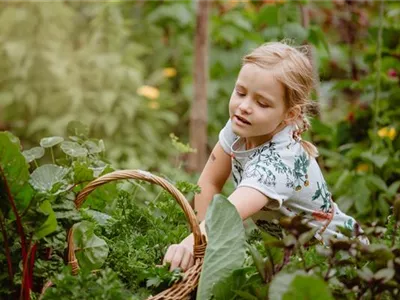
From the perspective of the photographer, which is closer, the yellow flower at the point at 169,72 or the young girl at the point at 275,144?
the young girl at the point at 275,144

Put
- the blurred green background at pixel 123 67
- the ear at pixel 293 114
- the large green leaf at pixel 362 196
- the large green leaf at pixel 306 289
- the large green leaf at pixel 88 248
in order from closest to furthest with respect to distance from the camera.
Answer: the large green leaf at pixel 306 289
the large green leaf at pixel 88 248
the ear at pixel 293 114
the large green leaf at pixel 362 196
the blurred green background at pixel 123 67

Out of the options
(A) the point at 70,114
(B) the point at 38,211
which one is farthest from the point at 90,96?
(B) the point at 38,211

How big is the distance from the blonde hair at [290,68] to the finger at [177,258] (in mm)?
508

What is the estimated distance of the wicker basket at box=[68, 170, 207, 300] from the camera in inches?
56.2

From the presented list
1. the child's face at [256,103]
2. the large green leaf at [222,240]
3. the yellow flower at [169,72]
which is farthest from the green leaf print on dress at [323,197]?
the yellow flower at [169,72]

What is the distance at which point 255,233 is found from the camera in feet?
5.73

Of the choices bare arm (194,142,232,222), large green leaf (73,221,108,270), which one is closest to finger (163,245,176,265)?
large green leaf (73,221,108,270)

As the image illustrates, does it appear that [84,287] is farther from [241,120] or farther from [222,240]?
[241,120]

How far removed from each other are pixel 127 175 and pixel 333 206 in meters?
0.69

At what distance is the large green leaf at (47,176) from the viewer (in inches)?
62.8

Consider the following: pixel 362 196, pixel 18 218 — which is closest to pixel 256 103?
pixel 18 218

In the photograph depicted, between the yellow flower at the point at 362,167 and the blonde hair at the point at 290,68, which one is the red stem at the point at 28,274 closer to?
the blonde hair at the point at 290,68

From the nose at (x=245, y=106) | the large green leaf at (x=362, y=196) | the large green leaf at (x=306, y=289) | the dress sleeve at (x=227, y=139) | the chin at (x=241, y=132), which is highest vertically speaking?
the nose at (x=245, y=106)

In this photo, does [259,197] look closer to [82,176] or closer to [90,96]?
[82,176]
